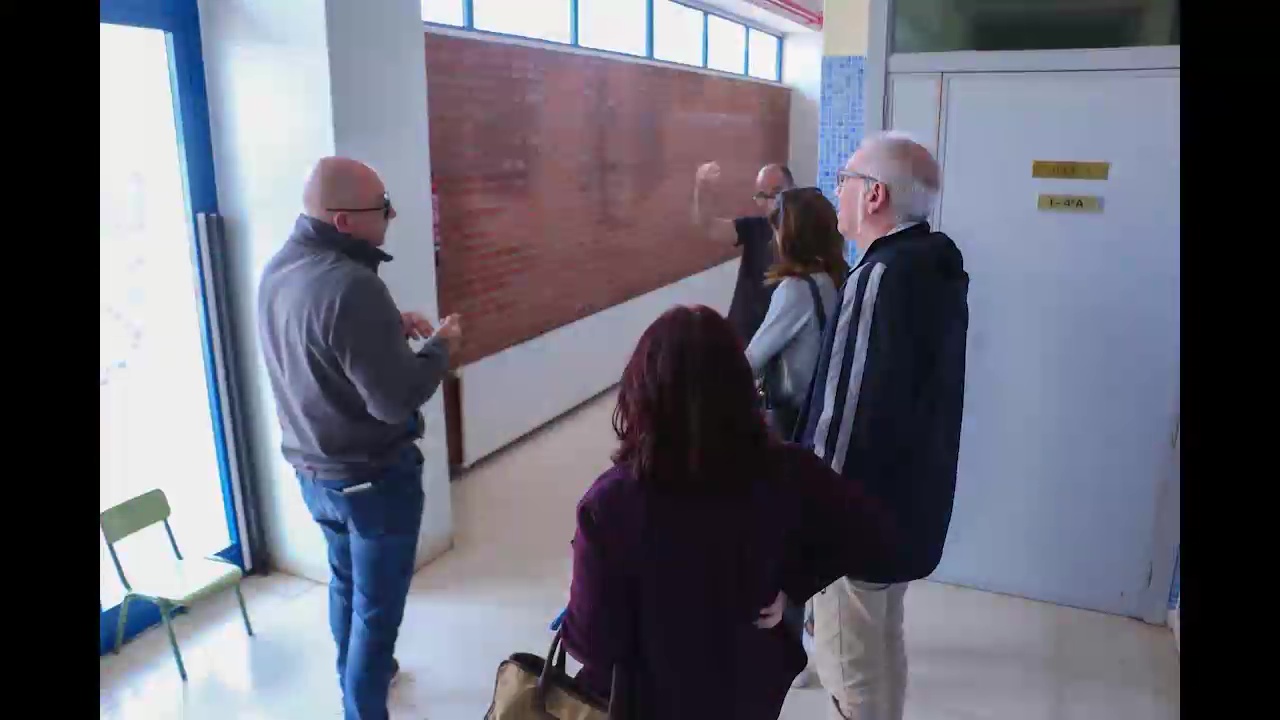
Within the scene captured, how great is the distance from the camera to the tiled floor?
2770 mm

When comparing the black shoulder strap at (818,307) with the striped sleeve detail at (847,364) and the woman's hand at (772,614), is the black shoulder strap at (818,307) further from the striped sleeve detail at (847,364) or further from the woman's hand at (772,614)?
the woman's hand at (772,614)

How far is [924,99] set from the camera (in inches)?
124

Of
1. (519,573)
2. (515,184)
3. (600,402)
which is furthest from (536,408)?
(519,573)

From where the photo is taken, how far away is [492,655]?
10.1 feet

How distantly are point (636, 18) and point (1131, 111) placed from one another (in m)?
4.73

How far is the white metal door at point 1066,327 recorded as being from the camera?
2965 mm

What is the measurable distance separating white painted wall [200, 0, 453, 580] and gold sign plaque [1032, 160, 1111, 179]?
Result: 227 centimetres

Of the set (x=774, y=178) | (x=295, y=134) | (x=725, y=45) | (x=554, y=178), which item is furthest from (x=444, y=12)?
(x=725, y=45)

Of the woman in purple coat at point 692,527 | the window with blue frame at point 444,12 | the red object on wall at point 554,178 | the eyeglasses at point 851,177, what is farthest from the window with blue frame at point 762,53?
the woman in purple coat at point 692,527

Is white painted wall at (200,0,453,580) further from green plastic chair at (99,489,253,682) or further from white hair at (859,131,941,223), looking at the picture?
white hair at (859,131,941,223)

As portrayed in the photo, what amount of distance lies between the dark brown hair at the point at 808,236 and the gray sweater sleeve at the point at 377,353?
1.14 meters

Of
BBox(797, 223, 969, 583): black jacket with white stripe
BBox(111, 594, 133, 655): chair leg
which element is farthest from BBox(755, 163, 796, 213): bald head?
BBox(111, 594, 133, 655): chair leg

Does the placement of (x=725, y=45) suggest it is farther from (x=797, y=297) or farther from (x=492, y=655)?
(x=492, y=655)

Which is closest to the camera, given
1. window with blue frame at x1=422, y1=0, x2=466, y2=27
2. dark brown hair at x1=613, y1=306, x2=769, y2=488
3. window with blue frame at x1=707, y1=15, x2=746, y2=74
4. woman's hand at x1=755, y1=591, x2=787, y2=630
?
dark brown hair at x1=613, y1=306, x2=769, y2=488
